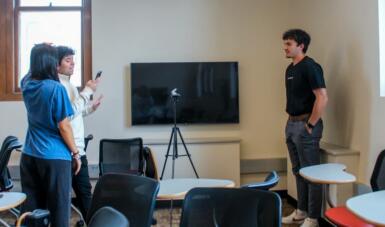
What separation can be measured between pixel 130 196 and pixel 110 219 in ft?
2.28

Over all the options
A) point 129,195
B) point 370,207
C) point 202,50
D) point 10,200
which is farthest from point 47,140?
point 202,50

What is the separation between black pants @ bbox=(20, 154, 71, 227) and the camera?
2.41m

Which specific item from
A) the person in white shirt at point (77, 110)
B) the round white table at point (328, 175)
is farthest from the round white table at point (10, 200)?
the round white table at point (328, 175)

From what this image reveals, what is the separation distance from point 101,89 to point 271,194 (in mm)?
3359

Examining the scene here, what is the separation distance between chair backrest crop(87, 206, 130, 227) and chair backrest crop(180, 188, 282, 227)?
566 mm

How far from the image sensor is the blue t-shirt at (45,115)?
240cm

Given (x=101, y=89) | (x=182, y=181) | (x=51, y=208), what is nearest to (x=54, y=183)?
(x=51, y=208)

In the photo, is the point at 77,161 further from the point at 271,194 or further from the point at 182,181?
the point at 271,194

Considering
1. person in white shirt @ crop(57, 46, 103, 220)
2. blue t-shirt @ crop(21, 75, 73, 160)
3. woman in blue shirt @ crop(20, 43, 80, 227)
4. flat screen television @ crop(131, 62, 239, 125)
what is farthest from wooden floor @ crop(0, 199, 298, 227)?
blue t-shirt @ crop(21, 75, 73, 160)

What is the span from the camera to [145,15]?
4676 millimetres

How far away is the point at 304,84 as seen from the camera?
11.6 ft

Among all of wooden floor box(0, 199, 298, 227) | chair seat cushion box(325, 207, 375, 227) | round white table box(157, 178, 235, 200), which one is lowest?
wooden floor box(0, 199, 298, 227)

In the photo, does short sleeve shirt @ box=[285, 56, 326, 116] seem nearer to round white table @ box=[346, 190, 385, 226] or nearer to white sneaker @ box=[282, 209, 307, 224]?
white sneaker @ box=[282, 209, 307, 224]

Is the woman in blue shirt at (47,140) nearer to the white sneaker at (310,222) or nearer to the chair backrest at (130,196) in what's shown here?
the chair backrest at (130,196)
